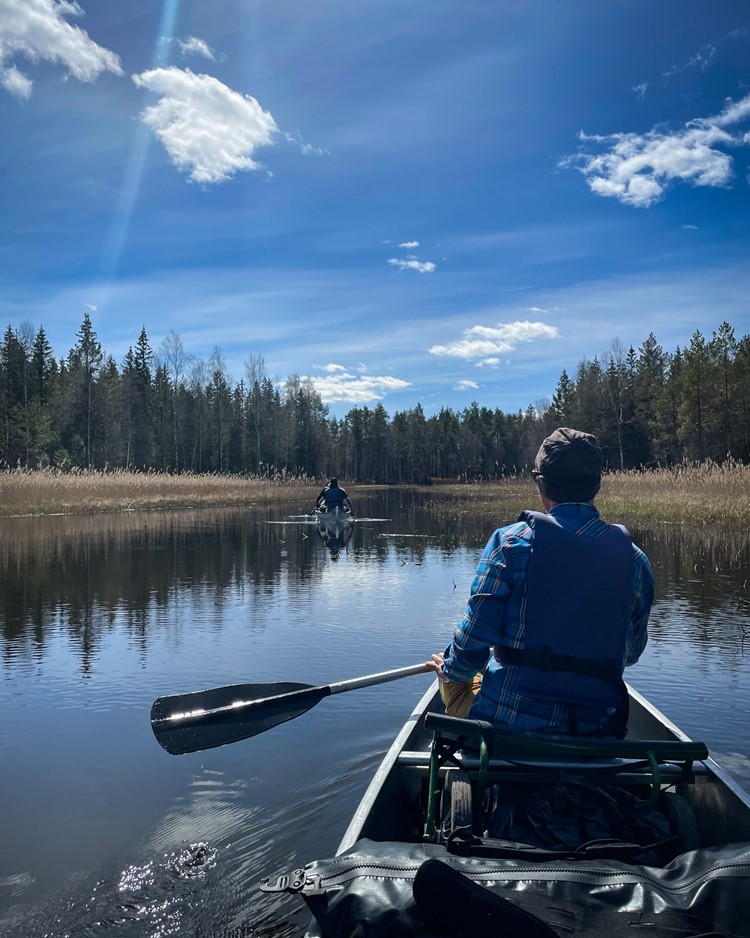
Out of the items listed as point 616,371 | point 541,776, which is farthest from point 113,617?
point 616,371

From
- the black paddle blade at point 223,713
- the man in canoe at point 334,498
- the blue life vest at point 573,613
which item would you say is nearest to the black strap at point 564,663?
the blue life vest at point 573,613

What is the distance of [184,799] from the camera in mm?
4887

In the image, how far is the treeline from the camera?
5675 centimetres

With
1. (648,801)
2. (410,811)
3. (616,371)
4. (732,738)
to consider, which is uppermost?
(616,371)

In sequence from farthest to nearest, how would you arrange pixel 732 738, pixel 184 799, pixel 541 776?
pixel 732 738, pixel 184 799, pixel 541 776

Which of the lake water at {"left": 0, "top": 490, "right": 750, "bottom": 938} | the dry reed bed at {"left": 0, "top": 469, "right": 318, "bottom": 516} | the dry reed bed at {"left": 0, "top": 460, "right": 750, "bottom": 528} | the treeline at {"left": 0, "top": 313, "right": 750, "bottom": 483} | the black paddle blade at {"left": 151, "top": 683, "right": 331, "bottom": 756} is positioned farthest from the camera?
the treeline at {"left": 0, "top": 313, "right": 750, "bottom": 483}

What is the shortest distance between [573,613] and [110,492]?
107ft

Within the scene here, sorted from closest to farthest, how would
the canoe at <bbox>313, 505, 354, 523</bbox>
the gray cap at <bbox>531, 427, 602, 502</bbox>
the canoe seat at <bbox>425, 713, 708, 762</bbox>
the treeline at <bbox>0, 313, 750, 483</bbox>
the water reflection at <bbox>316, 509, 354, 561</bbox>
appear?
the canoe seat at <bbox>425, 713, 708, 762</bbox>
the gray cap at <bbox>531, 427, 602, 502</bbox>
the water reflection at <bbox>316, 509, 354, 561</bbox>
the canoe at <bbox>313, 505, 354, 523</bbox>
the treeline at <bbox>0, 313, 750, 483</bbox>

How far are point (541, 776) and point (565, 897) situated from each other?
1.07m

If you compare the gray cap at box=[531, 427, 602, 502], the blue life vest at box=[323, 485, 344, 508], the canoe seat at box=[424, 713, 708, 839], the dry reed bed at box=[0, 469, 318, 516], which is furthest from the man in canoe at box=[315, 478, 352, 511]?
the canoe seat at box=[424, 713, 708, 839]

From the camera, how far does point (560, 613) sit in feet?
10.2

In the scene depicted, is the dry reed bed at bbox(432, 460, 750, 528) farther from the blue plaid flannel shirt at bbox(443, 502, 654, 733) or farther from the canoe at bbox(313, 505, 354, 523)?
the blue plaid flannel shirt at bbox(443, 502, 654, 733)

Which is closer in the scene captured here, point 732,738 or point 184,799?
point 184,799

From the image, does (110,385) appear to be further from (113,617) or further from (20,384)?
(113,617)
